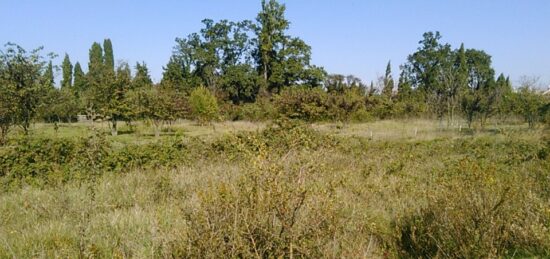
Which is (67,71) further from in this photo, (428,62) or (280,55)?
(428,62)

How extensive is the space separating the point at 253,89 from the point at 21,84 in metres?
36.7

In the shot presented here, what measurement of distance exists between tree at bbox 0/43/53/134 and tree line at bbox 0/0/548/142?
0.15 feet

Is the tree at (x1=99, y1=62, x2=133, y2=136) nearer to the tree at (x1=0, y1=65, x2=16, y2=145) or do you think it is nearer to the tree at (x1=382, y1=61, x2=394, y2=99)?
the tree at (x1=0, y1=65, x2=16, y2=145)

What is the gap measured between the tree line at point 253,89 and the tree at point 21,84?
0.05 metres

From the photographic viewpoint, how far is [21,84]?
17953 millimetres

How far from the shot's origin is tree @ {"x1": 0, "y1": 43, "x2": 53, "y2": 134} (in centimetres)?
1706

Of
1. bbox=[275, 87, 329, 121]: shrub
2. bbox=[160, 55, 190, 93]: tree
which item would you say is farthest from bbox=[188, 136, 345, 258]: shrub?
bbox=[160, 55, 190, 93]: tree

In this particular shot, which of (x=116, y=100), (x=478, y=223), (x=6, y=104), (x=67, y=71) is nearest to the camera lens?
(x=478, y=223)

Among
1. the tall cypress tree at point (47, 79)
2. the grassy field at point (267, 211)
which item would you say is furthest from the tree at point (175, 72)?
the grassy field at point (267, 211)

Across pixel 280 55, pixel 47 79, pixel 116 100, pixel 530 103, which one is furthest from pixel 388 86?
pixel 47 79

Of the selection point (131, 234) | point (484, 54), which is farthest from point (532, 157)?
point (484, 54)

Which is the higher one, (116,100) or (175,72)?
(175,72)

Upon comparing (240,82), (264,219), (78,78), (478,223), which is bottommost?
(478,223)

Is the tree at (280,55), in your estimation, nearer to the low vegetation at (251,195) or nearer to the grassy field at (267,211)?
the low vegetation at (251,195)
